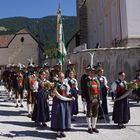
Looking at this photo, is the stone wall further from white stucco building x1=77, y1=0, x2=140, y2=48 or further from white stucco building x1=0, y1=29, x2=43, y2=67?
white stucco building x1=0, y1=29, x2=43, y2=67

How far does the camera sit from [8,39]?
74.1 metres

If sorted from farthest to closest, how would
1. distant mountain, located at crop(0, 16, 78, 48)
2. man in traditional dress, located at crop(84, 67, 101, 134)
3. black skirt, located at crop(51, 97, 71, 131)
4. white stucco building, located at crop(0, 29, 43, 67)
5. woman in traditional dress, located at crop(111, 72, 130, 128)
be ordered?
1. distant mountain, located at crop(0, 16, 78, 48)
2. white stucco building, located at crop(0, 29, 43, 67)
3. woman in traditional dress, located at crop(111, 72, 130, 128)
4. man in traditional dress, located at crop(84, 67, 101, 134)
5. black skirt, located at crop(51, 97, 71, 131)

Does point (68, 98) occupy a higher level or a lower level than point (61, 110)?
higher

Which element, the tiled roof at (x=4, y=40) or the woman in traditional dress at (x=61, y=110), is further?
the tiled roof at (x=4, y=40)

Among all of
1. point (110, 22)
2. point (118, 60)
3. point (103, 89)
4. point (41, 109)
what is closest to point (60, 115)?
point (41, 109)

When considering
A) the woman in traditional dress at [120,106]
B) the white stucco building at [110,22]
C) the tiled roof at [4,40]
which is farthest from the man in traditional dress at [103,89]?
the tiled roof at [4,40]

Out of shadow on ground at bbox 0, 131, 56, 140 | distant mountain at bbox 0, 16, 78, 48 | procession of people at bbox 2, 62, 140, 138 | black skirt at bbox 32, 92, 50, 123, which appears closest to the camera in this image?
procession of people at bbox 2, 62, 140, 138

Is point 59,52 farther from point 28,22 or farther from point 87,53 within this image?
point 28,22

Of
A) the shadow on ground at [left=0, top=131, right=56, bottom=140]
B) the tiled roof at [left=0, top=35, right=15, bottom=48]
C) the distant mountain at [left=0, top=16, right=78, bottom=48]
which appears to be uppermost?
the distant mountain at [left=0, top=16, right=78, bottom=48]

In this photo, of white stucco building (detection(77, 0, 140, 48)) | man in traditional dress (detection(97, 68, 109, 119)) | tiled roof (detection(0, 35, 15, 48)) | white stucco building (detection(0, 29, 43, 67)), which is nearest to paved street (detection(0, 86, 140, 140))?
man in traditional dress (detection(97, 68, 109, 119))

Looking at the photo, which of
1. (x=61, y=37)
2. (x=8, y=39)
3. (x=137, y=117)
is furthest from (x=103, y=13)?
(x=8, y=39)

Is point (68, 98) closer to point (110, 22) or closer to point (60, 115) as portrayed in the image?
point (60, 115)

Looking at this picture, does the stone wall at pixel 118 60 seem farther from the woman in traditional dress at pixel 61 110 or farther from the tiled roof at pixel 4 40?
the tiled roof at pixel 4 40

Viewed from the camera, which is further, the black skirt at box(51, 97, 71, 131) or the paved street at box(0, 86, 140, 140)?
the paved street at box(0, 86, 140, 140)
